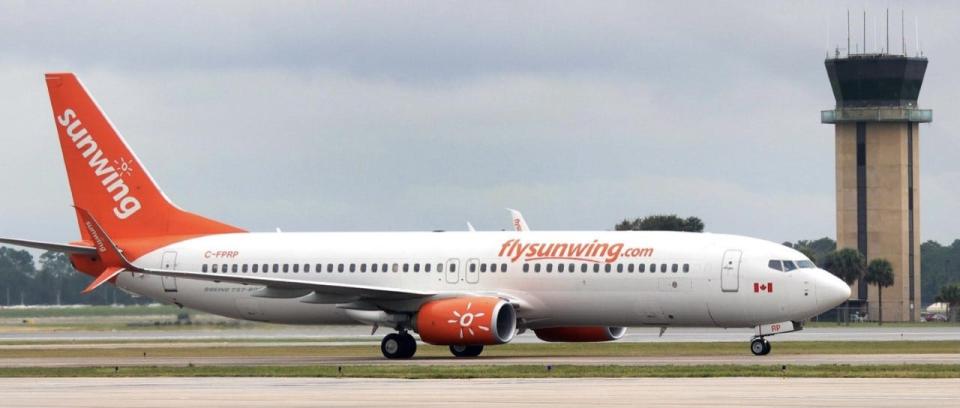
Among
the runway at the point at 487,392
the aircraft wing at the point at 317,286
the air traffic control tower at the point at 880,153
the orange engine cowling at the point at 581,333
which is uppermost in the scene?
the air traffic control tower at the point at 880,153

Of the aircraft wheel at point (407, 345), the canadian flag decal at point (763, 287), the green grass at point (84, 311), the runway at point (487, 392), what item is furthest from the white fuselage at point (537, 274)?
the green grass at point (84, 311)

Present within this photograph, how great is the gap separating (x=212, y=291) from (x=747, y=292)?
17427mm

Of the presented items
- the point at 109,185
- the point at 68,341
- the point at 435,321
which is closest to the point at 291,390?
the point at 435,321

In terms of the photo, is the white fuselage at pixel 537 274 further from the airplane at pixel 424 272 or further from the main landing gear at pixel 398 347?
the main landing gear at pixel 398 347

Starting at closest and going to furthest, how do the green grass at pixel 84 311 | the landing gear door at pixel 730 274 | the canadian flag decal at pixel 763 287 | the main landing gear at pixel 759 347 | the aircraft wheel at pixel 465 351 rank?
the canadian flag decal at pixel 763 287
the landing gear door at pixel 730 274
the main landing gear at pixel 759 347
the aircraft wheel at pixel 465 351
the green grass at pixel 84 311

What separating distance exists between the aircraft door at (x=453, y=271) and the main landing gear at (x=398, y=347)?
2471 mm

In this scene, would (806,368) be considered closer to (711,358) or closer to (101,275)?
(711,358)

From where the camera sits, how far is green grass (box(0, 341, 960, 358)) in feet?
192

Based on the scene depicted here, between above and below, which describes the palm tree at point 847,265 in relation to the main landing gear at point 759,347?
above

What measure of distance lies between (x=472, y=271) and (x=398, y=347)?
3.38 meters

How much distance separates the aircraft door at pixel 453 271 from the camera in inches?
2245

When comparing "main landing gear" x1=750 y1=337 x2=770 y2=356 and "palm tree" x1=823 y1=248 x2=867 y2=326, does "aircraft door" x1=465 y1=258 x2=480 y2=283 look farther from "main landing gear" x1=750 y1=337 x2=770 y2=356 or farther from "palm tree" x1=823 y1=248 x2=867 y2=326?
"palm tree" x1=823 y1=248 x2=867 y2=326

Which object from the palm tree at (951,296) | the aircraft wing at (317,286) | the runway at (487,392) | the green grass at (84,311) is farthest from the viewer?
the palm tree at (951,296)

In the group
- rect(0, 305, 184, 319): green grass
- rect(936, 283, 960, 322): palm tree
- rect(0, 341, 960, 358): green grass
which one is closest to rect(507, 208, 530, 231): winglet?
rect(0, 341, 960, 358): green grass
